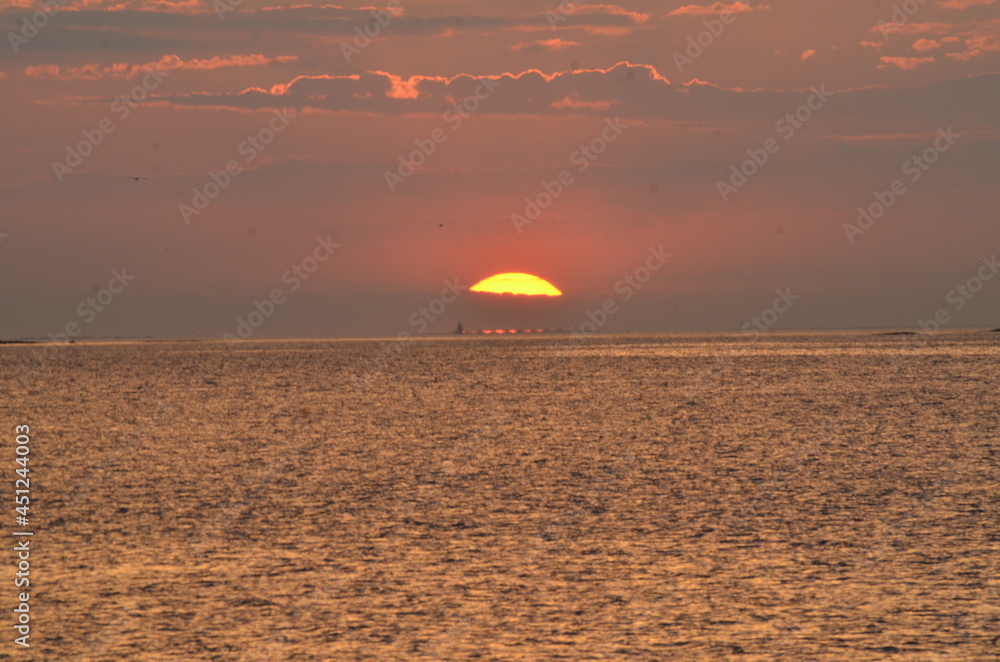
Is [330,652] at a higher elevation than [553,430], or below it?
below

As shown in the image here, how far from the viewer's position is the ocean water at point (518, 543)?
19.4 metres

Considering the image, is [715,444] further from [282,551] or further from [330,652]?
[330,652]

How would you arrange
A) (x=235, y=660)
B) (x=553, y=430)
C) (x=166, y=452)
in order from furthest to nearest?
(x=553, y=430) → (x=166, y=452) → (x=235, y=660)

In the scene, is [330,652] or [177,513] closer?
[330,652]

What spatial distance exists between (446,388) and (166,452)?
229ft

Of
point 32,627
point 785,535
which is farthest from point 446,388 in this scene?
point 32,627

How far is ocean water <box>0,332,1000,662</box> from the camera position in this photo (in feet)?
63.5

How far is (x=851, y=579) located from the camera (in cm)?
2308

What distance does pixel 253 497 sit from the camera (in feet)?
119

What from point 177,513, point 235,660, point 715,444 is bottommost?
point 235,660

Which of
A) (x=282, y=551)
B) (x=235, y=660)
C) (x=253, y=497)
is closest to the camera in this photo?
(x=235, y=660)

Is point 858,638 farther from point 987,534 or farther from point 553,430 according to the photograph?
point 553,430

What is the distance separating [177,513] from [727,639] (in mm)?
19219

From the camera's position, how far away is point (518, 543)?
1084 inches
